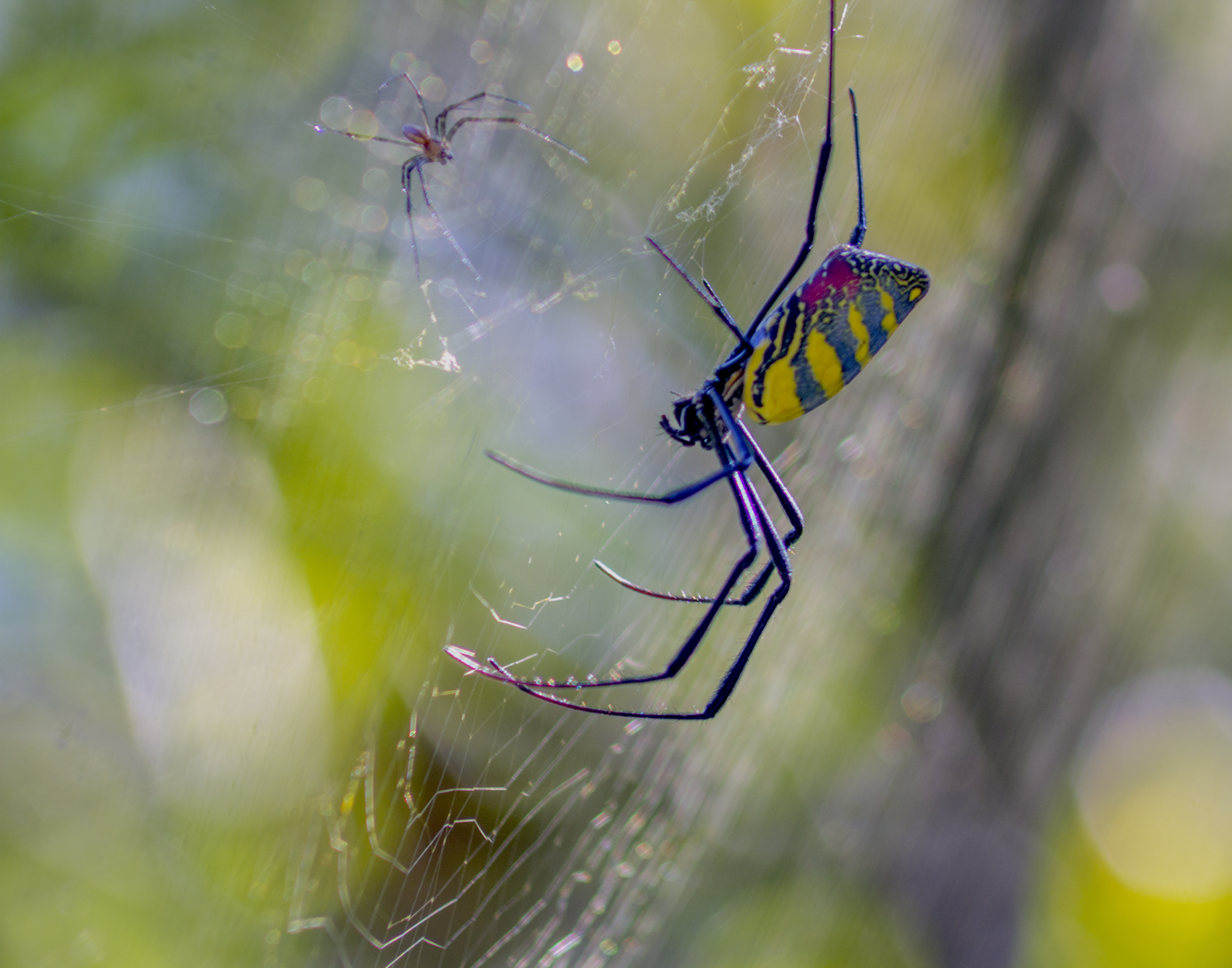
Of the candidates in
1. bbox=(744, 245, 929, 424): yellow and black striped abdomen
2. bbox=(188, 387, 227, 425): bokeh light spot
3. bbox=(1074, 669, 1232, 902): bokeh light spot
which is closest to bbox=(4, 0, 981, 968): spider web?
bbox=(188, 387, 227, 425): bokeh light spot

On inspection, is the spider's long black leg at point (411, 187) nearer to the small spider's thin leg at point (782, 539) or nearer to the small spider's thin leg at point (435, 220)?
the small spider's thin leg at point (435, 220)

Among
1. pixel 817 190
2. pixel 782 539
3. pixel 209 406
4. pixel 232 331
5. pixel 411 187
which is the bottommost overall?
pixel 209 406

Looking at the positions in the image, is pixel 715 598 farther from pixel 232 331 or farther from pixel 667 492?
pixel 232 331

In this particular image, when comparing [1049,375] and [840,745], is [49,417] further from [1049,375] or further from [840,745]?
[1049,375]

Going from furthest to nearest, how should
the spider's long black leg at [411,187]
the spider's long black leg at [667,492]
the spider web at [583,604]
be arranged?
the spider's long black leg at [411,187]
the spider web at [583,604]
the spider's long black leg at [667,492]

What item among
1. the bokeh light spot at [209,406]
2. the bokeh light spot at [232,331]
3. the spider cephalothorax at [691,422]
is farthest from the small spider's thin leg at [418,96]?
the spider cephalothorax at [691,422]

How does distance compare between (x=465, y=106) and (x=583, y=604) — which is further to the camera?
(x=583, y=604)

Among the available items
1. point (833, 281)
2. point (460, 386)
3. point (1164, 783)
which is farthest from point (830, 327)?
point (1164, 783)
